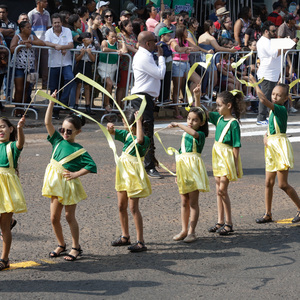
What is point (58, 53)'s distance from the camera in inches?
522

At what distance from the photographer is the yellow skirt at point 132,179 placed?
6410 millimetres

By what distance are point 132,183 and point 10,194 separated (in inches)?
47.4

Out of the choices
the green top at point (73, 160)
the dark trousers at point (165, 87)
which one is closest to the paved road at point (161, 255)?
the green top at point (73, 160)

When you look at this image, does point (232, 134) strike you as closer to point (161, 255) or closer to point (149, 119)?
point (161, 255)

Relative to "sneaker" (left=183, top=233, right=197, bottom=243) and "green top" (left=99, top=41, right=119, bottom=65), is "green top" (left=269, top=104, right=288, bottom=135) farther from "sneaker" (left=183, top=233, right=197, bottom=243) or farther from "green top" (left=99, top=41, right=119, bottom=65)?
"green top" (left=99, top=41, right=119, bottom=65)

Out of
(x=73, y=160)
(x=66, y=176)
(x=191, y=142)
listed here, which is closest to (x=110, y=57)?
(x=191, y=142)

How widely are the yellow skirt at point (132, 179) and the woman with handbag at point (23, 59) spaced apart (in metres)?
7.16

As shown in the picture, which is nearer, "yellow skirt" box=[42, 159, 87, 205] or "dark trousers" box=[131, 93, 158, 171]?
"yellow skirt" box=[42, 159, 87, 205]

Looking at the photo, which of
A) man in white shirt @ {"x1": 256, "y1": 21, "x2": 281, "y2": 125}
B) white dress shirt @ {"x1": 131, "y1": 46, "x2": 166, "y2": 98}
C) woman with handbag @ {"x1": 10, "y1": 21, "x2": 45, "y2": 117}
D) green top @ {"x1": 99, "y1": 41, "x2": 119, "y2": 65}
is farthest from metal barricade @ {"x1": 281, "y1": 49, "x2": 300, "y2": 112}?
white dress shirt @ {"x1": 131, "y1": 46, "x2": 166, "y2": 98}

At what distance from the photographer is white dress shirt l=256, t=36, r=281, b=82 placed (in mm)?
13523

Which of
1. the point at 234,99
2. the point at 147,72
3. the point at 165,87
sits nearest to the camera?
the point at 234,99

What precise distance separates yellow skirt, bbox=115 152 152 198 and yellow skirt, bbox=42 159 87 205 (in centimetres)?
53

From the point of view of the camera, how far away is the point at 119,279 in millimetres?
5680

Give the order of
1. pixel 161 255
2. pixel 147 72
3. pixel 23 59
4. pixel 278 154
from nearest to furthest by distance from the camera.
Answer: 1. pixel 161 255
2. pixel 278 154
3. pixel 147 72
4. pixel 23 59
